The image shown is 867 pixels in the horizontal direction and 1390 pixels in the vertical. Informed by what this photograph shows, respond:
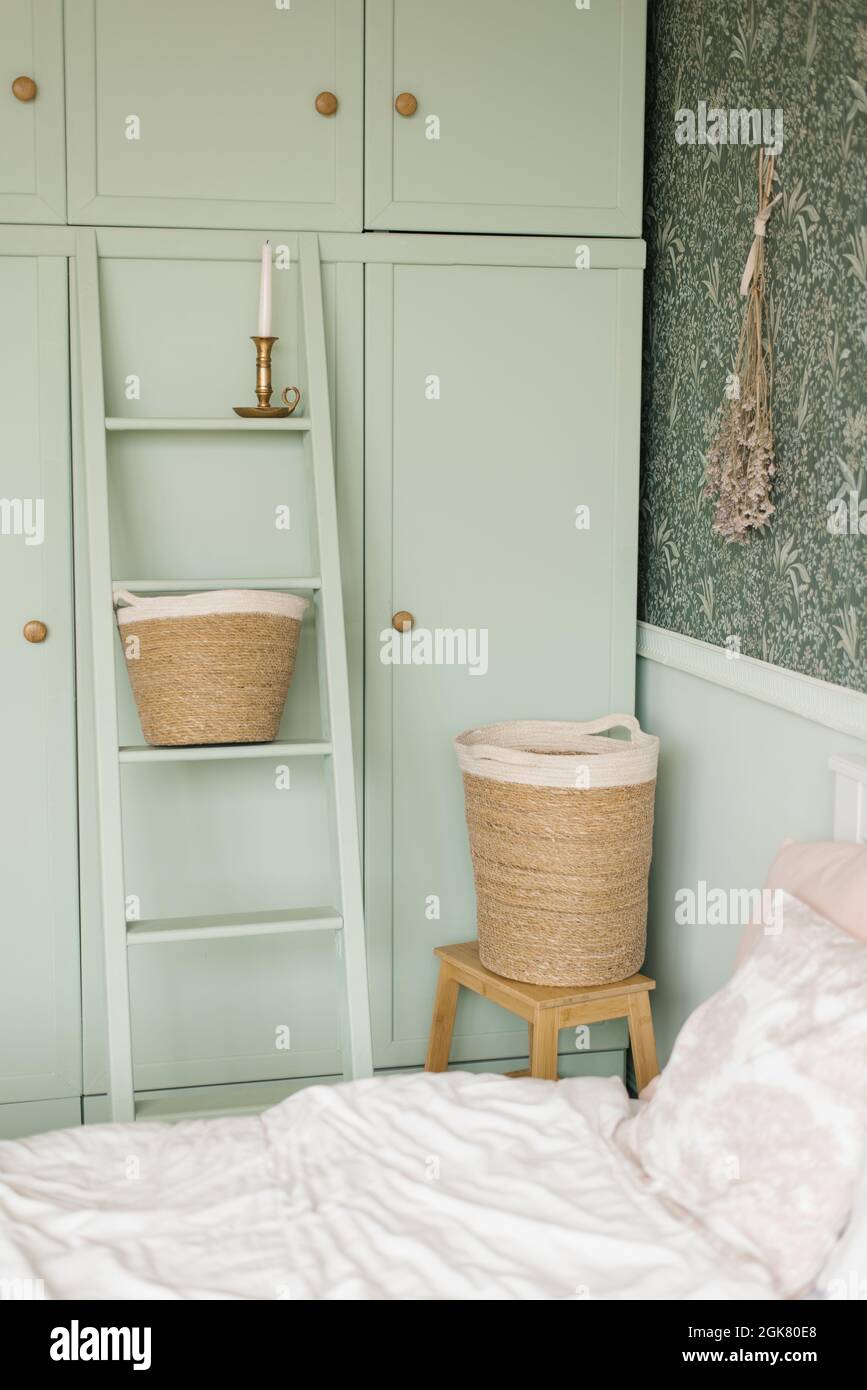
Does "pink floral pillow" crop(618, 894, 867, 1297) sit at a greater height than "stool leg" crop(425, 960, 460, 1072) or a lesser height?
greater

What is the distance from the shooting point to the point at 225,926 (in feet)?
7.73

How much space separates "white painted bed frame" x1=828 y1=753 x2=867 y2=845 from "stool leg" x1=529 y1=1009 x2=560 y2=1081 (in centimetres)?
63

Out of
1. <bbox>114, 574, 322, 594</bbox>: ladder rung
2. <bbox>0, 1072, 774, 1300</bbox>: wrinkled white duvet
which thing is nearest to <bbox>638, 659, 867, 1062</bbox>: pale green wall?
<bbox>0, 1072, 774, 1300</bbox>: wrinkled white duvet

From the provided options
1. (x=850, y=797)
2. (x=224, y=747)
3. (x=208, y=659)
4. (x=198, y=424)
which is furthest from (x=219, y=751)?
(x=850, y=797)

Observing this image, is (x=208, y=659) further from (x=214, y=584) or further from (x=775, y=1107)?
(x=775, y=1107)

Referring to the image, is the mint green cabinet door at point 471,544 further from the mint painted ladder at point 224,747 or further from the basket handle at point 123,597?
the basket handle at point 123,597

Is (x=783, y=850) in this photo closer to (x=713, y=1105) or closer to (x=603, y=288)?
(x=713, y=1105)

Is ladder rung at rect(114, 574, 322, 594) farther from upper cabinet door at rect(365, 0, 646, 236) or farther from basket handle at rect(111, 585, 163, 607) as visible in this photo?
upper cabinet door at rect(365, 0, 646, 236)

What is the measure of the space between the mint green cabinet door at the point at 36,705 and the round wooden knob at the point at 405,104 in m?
0.67

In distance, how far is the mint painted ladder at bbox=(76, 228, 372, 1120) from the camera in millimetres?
2279

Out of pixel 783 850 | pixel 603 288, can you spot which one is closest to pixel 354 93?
pixel 603 288

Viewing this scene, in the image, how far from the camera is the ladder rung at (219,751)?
7.64ft

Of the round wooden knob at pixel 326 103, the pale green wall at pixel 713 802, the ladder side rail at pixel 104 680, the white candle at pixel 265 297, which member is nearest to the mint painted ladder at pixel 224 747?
the ladder side rail at pixel 104 680

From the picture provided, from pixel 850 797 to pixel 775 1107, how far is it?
1.97ft
